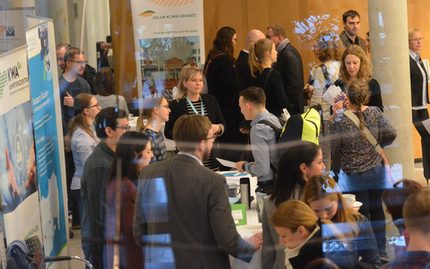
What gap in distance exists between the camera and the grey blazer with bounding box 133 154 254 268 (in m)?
4.16

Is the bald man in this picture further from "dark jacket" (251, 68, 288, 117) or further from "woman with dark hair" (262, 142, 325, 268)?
"woman with dark hair" (262, 142, 325, 268)

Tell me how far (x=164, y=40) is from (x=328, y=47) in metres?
1.09

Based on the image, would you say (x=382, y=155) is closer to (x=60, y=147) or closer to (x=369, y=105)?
(x=369, y=105)

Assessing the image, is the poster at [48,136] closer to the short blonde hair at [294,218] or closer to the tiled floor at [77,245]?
the tiled floor at [77,245]

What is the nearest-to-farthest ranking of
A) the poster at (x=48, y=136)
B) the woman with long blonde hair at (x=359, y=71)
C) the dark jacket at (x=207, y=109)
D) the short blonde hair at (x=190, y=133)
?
the short blonde hair at (x=190, y=133) → the poster at (x=48, y=136) → the dark jacket at (x=207, y=109) → the woman with long blonde hair at (x=359, y=71)

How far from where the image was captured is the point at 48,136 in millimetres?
4785

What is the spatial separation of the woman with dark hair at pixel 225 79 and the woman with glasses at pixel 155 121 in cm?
34

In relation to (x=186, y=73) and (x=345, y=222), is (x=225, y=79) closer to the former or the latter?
(x=186, y=73)

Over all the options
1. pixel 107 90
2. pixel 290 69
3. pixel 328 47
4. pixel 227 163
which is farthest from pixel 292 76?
pixel 107 90

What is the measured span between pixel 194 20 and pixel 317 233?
2.35 m

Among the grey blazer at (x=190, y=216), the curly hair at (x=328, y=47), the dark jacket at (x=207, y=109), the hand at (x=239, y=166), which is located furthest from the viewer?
the curly hair at (x=328, y=47)

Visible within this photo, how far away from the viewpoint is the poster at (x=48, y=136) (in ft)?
15.0

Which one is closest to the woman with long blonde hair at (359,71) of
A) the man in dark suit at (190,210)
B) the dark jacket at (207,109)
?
the dark jacket at (207,109)

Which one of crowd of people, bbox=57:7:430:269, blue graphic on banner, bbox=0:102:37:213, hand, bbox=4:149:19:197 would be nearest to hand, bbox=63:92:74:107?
crowd of people, bbox=57:7:430:269
